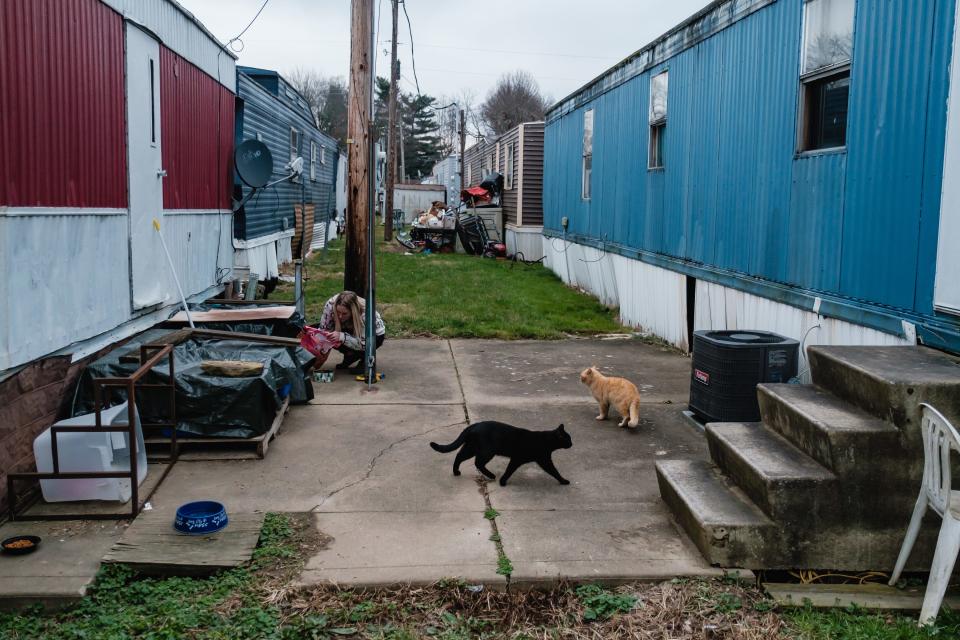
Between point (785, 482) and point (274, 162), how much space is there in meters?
12.4

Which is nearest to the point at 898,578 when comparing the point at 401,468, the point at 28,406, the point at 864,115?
the point at 401,468

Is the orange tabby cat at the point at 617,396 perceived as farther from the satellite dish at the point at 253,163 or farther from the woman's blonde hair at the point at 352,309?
the satellite dish at the point at 253,163

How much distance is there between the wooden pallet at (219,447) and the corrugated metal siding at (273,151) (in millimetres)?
6117

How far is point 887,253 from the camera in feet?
18.6

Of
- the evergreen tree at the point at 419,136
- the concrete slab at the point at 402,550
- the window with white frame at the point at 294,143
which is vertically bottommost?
the concrete slab at the point at 402,550

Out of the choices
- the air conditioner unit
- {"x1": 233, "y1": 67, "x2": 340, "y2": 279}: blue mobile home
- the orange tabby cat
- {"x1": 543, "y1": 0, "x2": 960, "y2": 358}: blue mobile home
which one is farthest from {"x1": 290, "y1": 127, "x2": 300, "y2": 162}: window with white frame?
the air conditioner unit

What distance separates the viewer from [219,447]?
579 cm

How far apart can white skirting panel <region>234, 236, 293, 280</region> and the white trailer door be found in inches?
149

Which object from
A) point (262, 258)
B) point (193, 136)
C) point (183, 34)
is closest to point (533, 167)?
point (262, 258)

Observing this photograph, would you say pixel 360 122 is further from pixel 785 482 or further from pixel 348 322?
pixel 785 482

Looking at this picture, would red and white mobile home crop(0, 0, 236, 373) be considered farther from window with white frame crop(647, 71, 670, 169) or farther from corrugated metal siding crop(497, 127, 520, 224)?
Result: corrugated metal siding crop(497, 127, 520, 224)

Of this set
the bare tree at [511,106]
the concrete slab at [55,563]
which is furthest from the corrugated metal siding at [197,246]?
the bare tree at [511,106]

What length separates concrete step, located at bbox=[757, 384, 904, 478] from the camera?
4109 mm

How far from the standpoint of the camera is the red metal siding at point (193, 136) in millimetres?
8156
